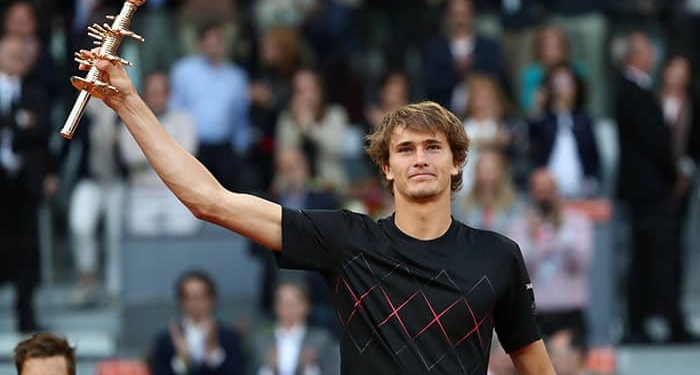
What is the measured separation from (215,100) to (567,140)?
2.88 meters

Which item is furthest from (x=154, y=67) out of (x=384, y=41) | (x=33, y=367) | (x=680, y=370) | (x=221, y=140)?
(x=33, y=367)

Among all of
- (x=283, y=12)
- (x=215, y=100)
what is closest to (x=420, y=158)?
(x=215, y=100)

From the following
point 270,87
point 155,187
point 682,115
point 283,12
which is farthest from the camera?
point 283,12

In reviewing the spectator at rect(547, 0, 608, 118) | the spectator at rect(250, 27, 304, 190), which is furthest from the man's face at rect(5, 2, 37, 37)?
the spectator at rect(547, 0, 608, 118)

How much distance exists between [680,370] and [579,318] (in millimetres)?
1233

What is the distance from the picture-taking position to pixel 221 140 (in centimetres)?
1286

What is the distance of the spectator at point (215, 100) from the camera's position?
12805 millimetres

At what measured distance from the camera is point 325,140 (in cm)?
1274

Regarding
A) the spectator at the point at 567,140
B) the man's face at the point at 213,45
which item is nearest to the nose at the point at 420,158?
the spectator at the point at 567,140

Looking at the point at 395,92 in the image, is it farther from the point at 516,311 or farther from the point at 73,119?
the point at 73,119

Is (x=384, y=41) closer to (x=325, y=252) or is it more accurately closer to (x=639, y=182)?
(x=639, y=182)

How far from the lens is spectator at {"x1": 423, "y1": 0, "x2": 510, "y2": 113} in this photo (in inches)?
523

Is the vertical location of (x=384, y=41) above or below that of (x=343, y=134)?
above

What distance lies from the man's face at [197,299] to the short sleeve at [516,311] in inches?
214
